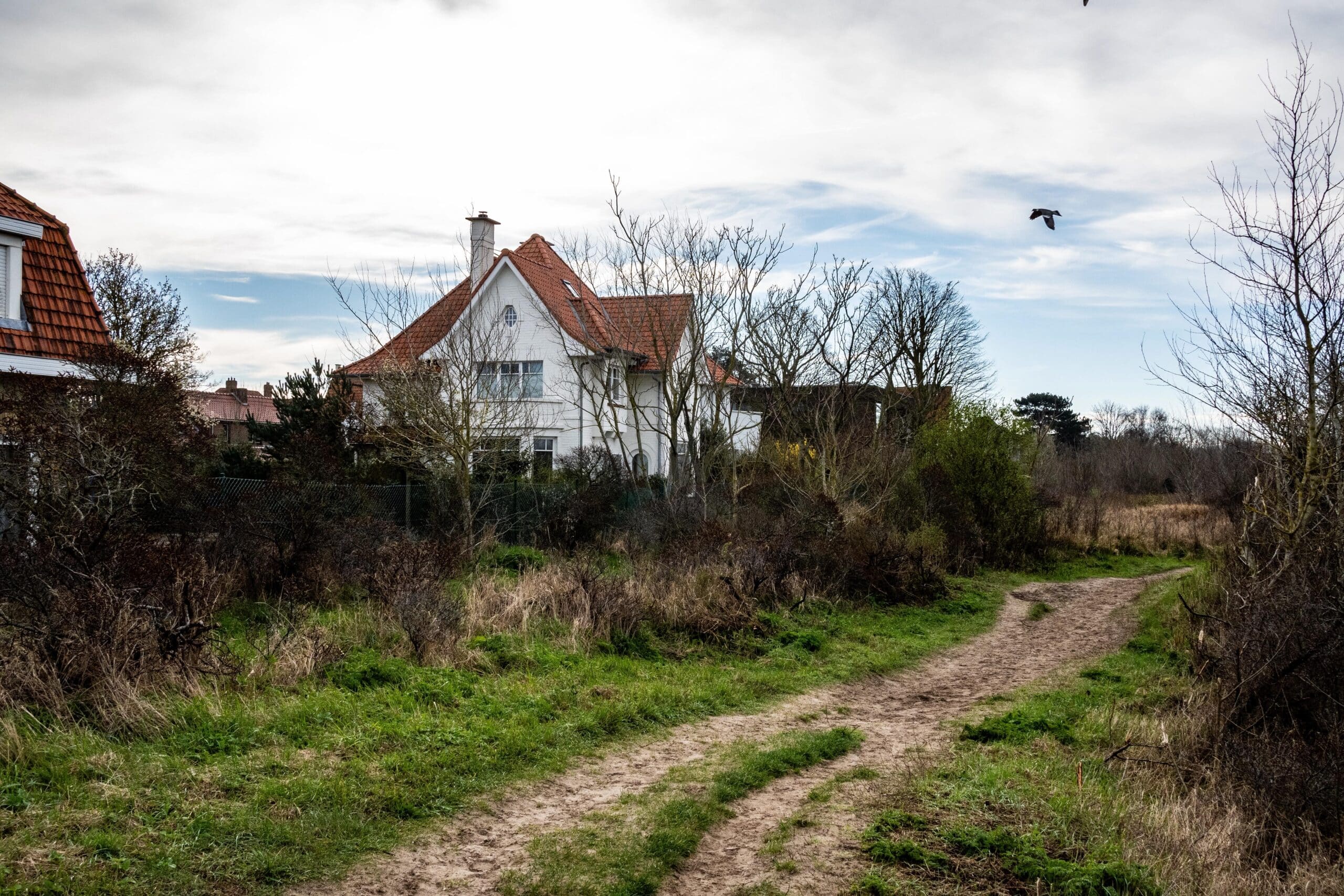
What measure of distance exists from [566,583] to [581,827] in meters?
6.06

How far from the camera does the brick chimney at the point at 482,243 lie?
2894 cm

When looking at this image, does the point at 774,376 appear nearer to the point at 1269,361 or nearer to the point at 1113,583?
the point at 1113,583

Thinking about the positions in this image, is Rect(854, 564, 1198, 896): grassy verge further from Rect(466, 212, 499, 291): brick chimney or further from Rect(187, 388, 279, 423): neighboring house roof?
Rect(187, 388, 279, 423): neighboring house roof

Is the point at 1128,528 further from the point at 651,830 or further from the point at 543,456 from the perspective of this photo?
the point at 651,830

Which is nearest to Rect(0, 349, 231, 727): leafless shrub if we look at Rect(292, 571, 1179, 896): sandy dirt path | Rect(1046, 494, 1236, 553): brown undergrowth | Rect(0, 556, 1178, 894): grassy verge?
Rect(0, 556, 1178, 894): grassy verge

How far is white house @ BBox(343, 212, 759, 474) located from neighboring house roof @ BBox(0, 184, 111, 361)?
5.23m

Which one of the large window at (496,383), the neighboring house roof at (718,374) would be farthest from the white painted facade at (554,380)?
the neighboring house roof at (718,374)

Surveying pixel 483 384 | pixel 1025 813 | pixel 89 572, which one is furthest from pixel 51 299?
pixel 1025 813

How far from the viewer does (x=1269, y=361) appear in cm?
1082

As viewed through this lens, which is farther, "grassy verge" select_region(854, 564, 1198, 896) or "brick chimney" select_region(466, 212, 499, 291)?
"brick chimney" select_region(466, 212, 499, 291)

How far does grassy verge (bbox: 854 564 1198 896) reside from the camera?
17.4ft

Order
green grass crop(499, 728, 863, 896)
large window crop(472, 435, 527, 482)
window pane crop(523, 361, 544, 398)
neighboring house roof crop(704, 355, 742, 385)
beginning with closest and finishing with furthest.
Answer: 1. green grass crop(499, 728, 863, 896)
2. large window crop(472, 435, 527, 482)
3. neighboring house roof crop(704, 355, 742, 385)
4. window pane crop(523, 361, 544, 398)

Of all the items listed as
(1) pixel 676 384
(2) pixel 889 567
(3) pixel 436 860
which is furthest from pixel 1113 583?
(3) pixel 436 860

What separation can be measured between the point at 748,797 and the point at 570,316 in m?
24.1
